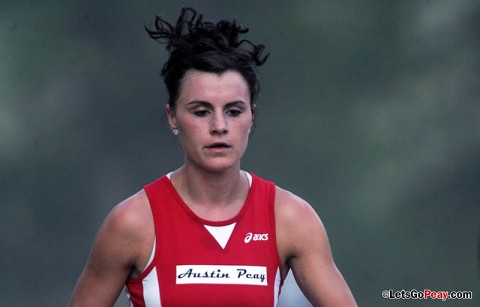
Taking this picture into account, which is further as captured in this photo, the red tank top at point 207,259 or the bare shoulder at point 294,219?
the bare shoulder at point 294,219

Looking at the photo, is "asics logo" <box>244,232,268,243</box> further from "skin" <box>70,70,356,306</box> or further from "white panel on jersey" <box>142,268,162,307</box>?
"white panel on jersey" <box>142,268,162,307</box>

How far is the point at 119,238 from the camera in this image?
4184 millimetres

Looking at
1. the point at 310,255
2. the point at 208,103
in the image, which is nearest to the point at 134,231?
the point at 208,103

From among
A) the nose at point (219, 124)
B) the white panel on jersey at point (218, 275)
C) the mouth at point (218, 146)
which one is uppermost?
the nose at point (219, 124)

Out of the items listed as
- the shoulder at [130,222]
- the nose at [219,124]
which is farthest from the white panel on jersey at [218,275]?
the nose at [219,124]

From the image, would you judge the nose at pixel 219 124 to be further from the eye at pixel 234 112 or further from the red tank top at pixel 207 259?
the red tank top at pixel 207 259

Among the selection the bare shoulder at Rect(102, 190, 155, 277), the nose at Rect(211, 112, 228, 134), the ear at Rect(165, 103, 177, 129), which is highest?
the ear at Rect(165, 103, 177, 129)

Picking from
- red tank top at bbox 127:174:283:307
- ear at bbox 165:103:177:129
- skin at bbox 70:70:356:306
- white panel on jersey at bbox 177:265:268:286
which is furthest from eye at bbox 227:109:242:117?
white panel on jersey at bbox 177:265:268:286

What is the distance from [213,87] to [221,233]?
2.06 ft

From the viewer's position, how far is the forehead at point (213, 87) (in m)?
4.14

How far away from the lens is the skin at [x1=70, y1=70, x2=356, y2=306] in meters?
4.14

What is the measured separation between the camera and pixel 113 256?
4180 mm

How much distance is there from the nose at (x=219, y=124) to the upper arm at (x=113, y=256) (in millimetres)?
492

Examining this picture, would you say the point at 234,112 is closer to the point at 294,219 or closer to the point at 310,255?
the point at 294,219
